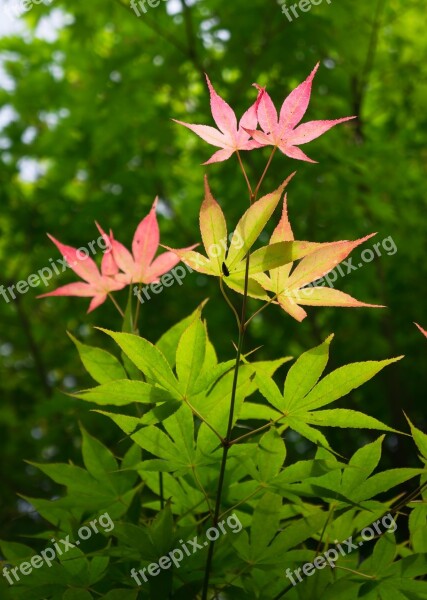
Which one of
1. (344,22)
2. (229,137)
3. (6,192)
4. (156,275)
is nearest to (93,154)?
(6,192)

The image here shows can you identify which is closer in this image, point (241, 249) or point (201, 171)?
point (241, 249)

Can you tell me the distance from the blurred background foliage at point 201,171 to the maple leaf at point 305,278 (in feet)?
4.73

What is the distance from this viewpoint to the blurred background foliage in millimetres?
2664

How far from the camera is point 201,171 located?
12.4 ft

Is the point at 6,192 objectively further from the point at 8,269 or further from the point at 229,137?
the point at 229,137

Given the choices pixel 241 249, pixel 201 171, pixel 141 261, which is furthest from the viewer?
pixel 201 171

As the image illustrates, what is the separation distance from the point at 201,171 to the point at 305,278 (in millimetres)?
3074

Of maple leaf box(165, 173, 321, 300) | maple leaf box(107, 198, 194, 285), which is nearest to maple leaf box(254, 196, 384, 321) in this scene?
maple leaf box(165, 173, 321, 300)

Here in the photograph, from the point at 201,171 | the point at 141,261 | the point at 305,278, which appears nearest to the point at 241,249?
the point at 305,278

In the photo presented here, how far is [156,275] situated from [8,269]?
9.42 feet

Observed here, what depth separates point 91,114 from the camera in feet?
→ 10.7

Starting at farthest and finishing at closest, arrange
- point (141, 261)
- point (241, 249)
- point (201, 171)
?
point (201, 171), point (141, 261), point (241, 249)

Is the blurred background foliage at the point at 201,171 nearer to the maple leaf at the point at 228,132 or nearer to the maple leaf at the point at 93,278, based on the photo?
the maple leaf at the point at 93,278

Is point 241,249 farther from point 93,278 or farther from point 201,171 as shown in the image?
point 201,171
